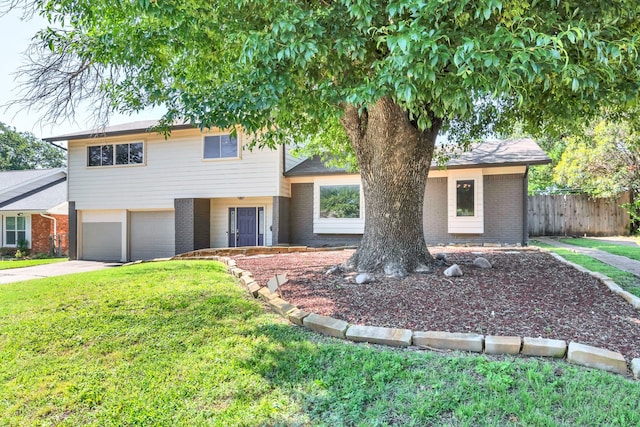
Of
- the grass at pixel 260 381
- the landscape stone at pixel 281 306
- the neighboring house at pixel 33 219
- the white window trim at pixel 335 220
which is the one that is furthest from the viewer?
the neighboring house at pixel 33 219

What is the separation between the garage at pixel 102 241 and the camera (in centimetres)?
1557

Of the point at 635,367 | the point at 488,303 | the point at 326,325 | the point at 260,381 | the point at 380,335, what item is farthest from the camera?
the point at 488,303

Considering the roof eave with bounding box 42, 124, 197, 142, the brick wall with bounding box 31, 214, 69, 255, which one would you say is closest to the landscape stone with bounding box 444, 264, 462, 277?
the roof eave with bounding box 42, 124, 197, 142

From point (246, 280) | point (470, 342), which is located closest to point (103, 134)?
point (246, 280)

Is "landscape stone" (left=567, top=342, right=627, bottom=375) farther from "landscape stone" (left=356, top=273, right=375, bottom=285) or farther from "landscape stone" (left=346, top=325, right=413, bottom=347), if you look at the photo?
"landscape stone" (left=356, top=273, right=375, bottom=285)

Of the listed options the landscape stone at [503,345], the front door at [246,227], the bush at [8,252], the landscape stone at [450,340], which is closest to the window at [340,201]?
the front door at [246,227]

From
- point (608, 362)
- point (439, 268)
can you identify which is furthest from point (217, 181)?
point (608, 362)

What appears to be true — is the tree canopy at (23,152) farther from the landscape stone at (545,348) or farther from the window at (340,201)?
the landscape stone at (545,348)

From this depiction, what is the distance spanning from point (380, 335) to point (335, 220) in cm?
991

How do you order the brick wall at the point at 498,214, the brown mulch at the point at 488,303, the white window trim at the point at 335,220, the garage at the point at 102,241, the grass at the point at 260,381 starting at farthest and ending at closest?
the garage at the point at 102,241 < the white window trim at the point at 335,220 < the brick wall at the point at 498,214 < the brown mulch at the point at 488,303 < the grass at the point at 260,381

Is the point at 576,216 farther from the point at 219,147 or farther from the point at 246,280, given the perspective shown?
the point at 246,280

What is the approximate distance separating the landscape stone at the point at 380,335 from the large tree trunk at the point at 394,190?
2089 mm

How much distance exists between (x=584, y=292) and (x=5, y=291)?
915 cm

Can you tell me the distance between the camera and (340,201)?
13.3 metres
